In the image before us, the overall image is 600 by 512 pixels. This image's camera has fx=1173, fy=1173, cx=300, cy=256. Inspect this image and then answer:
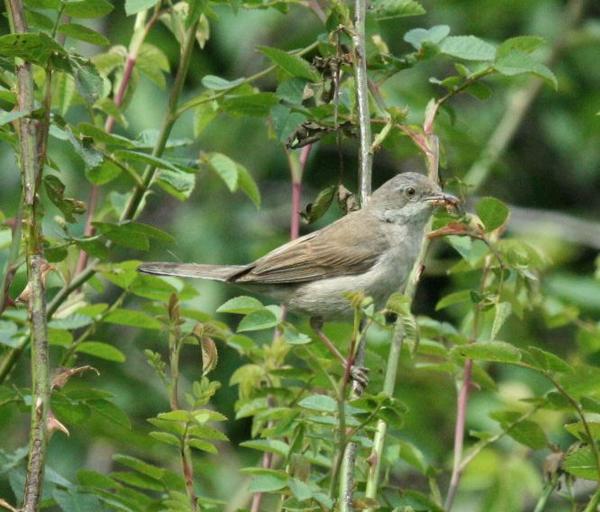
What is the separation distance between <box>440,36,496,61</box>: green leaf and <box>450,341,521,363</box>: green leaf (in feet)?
3.30

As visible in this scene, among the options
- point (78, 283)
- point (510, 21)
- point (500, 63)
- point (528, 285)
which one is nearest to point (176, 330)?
point (78, 283)

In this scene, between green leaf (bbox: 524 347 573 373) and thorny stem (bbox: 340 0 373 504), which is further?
thorny stem (bbox: 340 0 373 504)

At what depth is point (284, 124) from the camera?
11.4 ft

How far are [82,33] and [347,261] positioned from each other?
2.00 metres

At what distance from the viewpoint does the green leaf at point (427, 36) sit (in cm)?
358

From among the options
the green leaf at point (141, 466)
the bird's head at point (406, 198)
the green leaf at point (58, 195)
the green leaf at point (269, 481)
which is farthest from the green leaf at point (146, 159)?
the bird's head at point (406, 198)

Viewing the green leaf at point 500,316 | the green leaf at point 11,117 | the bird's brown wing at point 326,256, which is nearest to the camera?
the green leaf at point 11,117

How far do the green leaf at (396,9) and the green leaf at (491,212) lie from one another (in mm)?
762

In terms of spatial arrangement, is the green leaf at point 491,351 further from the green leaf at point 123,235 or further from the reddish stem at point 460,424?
the green leaf at point 123,235

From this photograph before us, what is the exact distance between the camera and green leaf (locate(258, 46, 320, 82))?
133 inches

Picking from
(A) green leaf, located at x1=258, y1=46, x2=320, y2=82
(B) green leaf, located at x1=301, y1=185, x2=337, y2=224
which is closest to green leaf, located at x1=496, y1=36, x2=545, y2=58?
(A) green leaf, located at x1=258, y1=46, x2=320, y2=82

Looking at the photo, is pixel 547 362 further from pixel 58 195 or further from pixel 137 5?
pixel 137 5

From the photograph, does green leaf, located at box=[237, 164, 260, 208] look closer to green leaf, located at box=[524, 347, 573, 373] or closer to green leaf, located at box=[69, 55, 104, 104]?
green leaf, located at box=[69, 55, 104, 104]

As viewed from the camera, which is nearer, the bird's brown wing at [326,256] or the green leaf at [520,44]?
the green leaf at [520,44]
